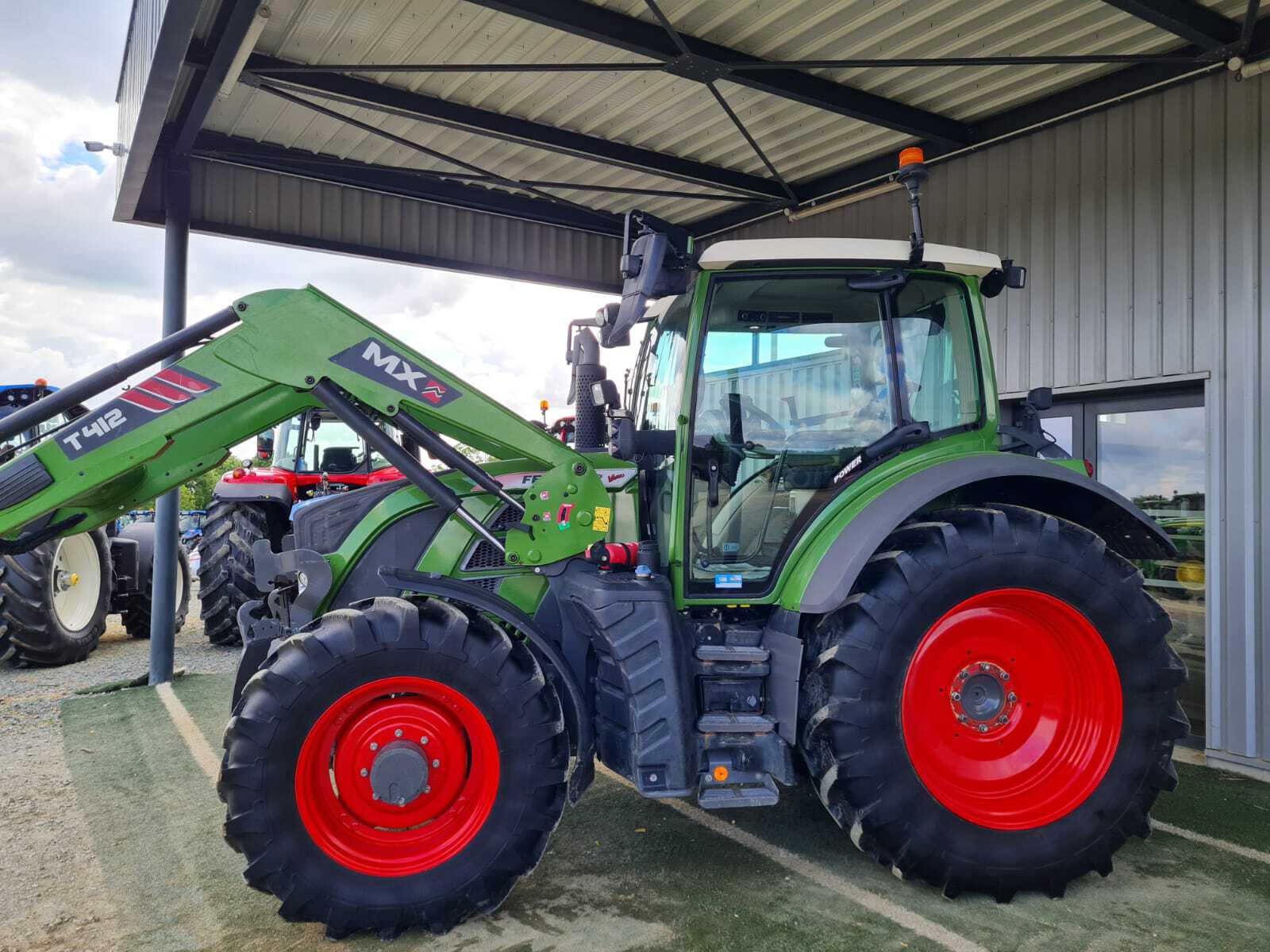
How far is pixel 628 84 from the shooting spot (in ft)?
21.3

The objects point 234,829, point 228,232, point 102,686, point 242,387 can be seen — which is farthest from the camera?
point 228,232

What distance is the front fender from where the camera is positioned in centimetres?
336

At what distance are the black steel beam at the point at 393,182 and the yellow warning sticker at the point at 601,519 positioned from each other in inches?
207

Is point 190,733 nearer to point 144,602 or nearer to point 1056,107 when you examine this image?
point 144,602

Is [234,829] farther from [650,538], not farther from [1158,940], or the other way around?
[1158,940]

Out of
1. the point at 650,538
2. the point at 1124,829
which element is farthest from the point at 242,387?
the point at 1124,829

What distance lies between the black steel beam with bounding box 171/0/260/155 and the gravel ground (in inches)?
165

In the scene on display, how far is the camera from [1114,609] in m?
3.58

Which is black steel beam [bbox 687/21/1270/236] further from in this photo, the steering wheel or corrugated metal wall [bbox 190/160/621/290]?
the steering wheel

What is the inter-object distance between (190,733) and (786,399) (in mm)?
4301

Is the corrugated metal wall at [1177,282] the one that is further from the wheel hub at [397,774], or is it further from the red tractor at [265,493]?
the red tractor at [265,493]

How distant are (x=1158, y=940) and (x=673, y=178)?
6.50 metres

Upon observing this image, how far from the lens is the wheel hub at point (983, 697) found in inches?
141

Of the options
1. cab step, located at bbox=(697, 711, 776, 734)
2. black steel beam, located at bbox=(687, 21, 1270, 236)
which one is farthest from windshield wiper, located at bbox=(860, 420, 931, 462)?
black steel beam, located at bbox=(687, 21, 1270, 236)
